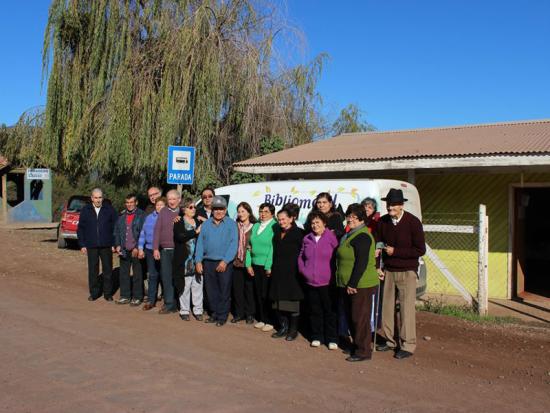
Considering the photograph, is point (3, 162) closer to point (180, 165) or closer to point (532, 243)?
point (180, 165)

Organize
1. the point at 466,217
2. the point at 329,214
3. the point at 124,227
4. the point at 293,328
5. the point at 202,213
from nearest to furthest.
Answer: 1. the point at 293,328
2. the point at 329,214
3. the point at 202,213
4. the point at 124,227
5. the point at 466,217

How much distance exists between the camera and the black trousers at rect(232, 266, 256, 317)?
27.1 feet

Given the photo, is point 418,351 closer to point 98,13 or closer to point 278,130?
point 278,130

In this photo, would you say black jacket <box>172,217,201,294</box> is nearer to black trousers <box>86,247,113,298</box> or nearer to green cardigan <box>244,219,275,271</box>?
green cardigan <box>244,219,275,271</box>

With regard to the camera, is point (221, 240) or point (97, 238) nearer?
point (221, 240)

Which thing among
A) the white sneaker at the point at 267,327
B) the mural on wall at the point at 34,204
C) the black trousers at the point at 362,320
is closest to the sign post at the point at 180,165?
the white sneaker at the point at 267,327

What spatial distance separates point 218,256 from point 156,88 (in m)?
7.84

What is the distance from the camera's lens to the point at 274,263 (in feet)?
24.4

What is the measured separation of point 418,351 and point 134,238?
4.79 metres

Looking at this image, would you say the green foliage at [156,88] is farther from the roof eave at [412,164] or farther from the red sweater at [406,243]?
the red sweater at [406,243]

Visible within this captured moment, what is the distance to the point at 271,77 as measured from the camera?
615 inches

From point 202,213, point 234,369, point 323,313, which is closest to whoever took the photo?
point 234,369

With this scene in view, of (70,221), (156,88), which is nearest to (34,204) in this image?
(70,221)

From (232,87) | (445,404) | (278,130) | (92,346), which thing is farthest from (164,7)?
(445,404)
